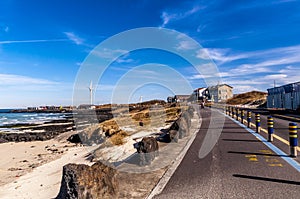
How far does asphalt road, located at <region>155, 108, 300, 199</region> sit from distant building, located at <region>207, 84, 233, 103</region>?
92.7 meters

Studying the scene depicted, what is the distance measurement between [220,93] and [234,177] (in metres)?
99.5

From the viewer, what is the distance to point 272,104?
49938 mm

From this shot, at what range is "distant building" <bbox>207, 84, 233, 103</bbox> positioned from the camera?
100562mm

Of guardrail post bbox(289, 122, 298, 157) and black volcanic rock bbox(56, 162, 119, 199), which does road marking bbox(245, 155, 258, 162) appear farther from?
black volcanic rock bbox(56, 162, 119, 199)

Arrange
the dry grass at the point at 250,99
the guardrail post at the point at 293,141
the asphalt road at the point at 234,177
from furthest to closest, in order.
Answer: the dry grass at the point at 250,99 < the guardrail post at the point at 293,141 < the asphalt road at the point at 234,177

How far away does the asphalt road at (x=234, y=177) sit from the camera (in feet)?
15.6

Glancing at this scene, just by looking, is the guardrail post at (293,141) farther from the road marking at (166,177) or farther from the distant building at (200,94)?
the distant building at (200,94)

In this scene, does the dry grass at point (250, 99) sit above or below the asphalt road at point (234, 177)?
above

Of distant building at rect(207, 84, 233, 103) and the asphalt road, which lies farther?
distant building at rect(207, 84, 233, 103)

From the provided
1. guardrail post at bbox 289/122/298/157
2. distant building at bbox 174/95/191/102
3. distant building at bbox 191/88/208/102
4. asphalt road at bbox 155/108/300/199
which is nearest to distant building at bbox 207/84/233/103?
distant building at bbox 191/88/208/102

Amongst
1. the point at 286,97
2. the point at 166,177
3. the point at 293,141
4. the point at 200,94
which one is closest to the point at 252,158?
the point at 293,141

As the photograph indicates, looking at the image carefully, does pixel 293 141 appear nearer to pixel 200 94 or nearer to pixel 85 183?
pixel 85 183

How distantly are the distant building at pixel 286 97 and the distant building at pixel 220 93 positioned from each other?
47.8m

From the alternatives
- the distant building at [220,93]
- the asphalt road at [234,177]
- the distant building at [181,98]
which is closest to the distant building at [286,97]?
the asphalt road at [234,177]
